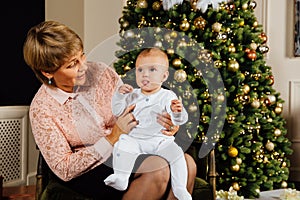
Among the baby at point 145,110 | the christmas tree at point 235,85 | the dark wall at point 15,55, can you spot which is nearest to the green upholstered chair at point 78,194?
the baby at point 145,110

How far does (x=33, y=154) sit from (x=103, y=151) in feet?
9.17

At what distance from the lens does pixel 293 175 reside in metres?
4.09

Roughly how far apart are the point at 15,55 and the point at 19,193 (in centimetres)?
111

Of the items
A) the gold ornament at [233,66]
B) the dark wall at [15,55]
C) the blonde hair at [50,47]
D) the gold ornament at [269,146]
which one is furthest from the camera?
the dark wall at [15,55]

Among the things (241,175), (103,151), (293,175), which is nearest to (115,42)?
(103,151)

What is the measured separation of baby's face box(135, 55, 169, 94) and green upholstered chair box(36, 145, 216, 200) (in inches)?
9.3

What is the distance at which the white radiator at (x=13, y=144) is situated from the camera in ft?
12.7

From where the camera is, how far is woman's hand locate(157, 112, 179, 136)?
1.44 metres

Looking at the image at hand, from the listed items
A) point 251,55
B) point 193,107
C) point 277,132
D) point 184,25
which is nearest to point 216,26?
point 184,25

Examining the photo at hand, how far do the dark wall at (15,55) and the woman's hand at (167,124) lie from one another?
9.07 feet

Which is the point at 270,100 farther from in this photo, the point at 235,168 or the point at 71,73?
the point at 71,73

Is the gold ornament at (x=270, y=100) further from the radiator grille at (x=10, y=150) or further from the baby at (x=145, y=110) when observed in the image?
the radiator grille at (x=10, y=150)

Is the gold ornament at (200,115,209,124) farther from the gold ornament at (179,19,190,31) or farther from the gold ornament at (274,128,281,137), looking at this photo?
the gold ornament at (274,128,281,137)

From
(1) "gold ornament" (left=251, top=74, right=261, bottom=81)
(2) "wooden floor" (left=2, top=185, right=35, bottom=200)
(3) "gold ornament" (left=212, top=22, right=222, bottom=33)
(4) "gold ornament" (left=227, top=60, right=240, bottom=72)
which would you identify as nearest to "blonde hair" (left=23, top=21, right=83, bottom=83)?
(3) "gold ornament" (left=212, top=22, right=222, bottom=33)
